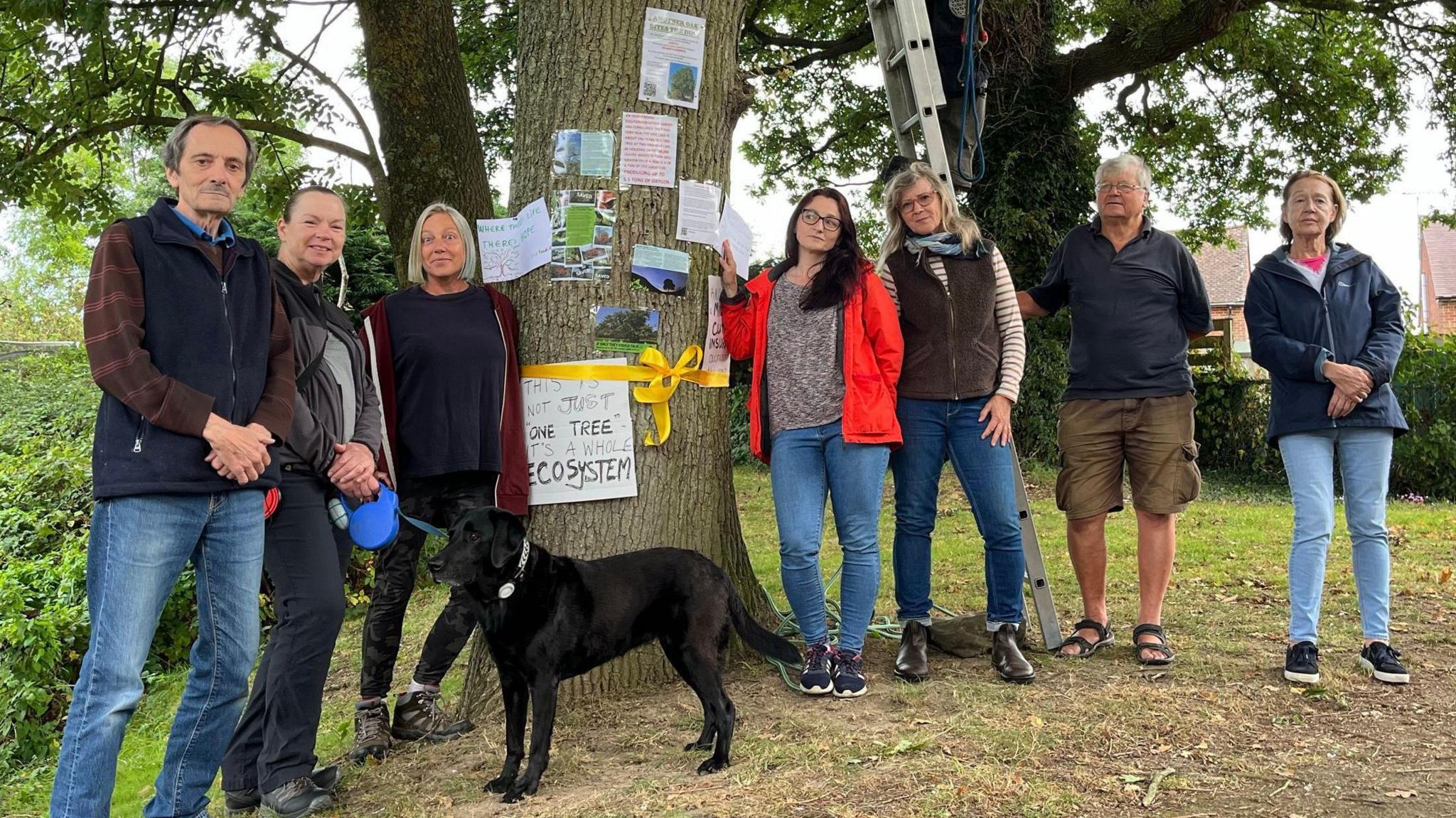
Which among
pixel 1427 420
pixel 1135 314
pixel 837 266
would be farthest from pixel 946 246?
pixel 1427 420

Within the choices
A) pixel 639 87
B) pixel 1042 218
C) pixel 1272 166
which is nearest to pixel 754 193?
pixel 1042 218

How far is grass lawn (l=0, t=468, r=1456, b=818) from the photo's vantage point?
3207 mm

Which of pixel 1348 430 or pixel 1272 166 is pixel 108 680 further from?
pixel 1272 166

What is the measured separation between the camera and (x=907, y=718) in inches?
154

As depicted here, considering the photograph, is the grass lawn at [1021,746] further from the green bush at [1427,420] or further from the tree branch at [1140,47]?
the tree branch at [1140,47]

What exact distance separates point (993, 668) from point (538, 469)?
210cm

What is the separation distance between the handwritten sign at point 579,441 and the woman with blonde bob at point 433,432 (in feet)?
0.34

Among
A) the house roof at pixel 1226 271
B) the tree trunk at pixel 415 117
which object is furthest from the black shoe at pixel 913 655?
the house roof at pixel 1226 271

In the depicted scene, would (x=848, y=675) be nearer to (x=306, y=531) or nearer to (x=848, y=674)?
(x=848, y=674)

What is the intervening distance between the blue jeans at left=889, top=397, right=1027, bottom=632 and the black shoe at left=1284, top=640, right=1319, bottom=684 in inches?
42.9

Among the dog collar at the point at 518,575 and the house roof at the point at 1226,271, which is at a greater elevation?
the house roof at the point at 1226,271

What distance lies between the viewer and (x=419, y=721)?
411 cm

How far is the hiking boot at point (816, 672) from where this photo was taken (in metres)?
4.15

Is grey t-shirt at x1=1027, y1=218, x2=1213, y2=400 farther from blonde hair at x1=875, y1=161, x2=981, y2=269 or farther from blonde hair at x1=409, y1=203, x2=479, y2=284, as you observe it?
blonde hair at x1=409, y1=203, x2=479, y2=284
